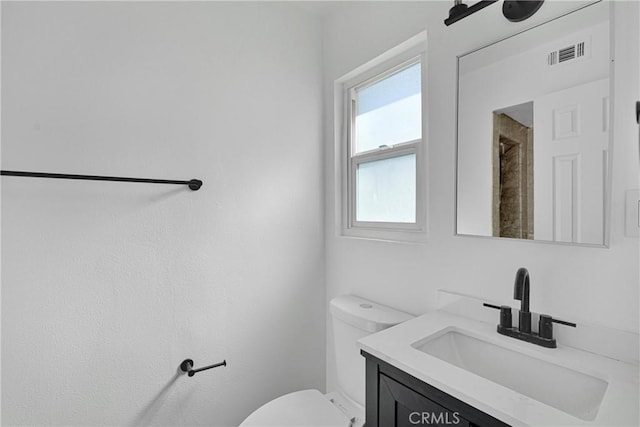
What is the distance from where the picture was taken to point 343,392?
1430 mm

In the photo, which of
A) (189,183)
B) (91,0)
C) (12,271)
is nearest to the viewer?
(12,271)

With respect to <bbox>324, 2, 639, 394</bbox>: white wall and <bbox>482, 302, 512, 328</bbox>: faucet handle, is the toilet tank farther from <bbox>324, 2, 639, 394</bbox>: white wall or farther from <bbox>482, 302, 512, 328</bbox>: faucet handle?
<bbox>482, 302, 512, 328</bbox>: faucet handle

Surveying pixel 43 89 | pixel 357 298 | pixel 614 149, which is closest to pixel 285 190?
pixel 357 298

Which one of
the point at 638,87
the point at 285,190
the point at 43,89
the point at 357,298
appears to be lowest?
the point at 357,298

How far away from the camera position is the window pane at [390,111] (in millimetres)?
1462

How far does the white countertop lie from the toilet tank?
21 cm

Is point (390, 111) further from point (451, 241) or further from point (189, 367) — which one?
point (189, 367)

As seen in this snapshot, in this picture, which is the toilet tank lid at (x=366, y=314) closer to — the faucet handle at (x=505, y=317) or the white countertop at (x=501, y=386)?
the white countertop at (x=501, y=386)

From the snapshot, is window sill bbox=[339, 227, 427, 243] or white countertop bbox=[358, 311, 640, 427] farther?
window sill bbox=[339, 227, 427, 243]

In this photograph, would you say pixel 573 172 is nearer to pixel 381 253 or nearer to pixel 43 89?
pixel 381 253

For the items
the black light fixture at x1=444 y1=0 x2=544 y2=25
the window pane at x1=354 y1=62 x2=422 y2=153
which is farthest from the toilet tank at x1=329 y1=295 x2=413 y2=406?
the black light fixture at x1=444 y1=0 x2=544 y2=25

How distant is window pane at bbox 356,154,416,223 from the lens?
58.2 inches

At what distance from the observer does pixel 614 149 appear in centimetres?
85

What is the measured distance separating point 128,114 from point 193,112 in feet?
0.82
